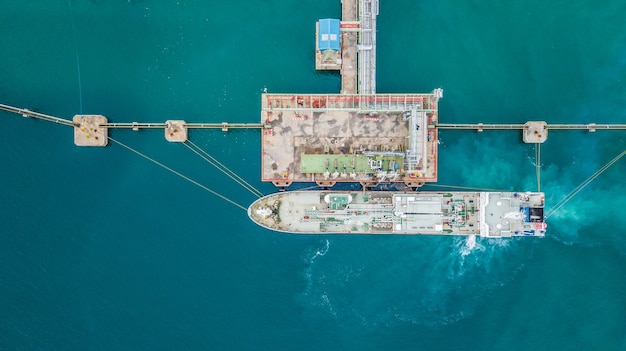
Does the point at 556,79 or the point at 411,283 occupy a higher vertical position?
the point at 556,79

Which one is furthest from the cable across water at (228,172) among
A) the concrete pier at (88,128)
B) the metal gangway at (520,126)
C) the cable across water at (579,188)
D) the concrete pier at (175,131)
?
the cable across water at (579,188)

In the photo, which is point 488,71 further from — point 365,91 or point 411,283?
point 411,283

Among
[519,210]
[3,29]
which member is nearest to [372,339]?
[519,210]

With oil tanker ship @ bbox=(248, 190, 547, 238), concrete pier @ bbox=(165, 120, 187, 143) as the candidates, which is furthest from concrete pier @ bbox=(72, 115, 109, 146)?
oil tanker ship @ bbox=(248, 190, 547, 238)

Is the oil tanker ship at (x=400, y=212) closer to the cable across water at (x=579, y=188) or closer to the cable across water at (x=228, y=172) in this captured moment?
the cable across water at (x=228, y=172)

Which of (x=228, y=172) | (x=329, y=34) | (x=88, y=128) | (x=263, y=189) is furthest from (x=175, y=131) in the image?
(x=329, y=34)

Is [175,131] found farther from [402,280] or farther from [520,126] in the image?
[520,126]

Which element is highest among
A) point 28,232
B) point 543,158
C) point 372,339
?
point 543,158
